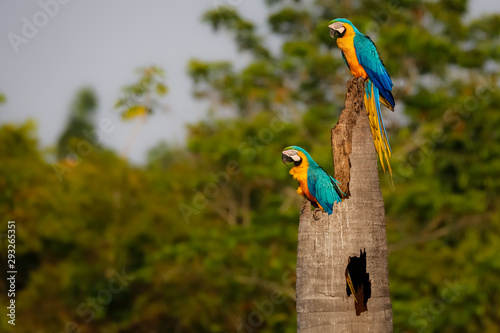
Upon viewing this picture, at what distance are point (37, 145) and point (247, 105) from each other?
7.66 metres

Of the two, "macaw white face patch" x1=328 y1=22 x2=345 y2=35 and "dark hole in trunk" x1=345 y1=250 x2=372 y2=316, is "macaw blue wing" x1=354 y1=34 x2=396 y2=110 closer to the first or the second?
"macaw white face patch" x1=328 y1=22 x2=345 y2=35

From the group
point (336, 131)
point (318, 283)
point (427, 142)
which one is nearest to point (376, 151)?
point (336, 131)

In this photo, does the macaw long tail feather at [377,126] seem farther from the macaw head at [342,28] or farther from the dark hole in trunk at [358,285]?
the macaw head at [342,28]

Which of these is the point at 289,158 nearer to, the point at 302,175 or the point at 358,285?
the point at 302,175

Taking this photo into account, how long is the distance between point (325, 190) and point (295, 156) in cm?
75

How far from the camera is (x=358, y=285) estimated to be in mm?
3777

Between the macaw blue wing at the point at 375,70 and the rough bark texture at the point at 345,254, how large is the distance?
3.04ft

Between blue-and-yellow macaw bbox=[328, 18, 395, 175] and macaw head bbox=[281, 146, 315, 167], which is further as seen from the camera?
macaw head bbox=[281, 146, 315, 167]

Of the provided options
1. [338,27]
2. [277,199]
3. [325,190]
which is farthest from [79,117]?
[325,190]

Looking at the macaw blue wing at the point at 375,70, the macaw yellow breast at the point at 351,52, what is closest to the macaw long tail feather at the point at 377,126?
the macaw blue wing at the point at 375,70

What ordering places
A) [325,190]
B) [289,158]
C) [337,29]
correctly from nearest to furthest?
1. [325,190]
2. [289,158]
3. [337,29]

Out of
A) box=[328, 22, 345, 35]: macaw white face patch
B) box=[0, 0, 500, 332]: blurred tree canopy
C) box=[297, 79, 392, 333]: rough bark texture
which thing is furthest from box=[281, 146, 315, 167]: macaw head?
box=[0, 0, 500, 332]: blurred tree canopy

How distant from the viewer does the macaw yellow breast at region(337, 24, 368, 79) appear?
507 cm

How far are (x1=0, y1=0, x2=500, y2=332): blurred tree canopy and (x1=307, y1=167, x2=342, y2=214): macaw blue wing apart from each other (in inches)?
443
